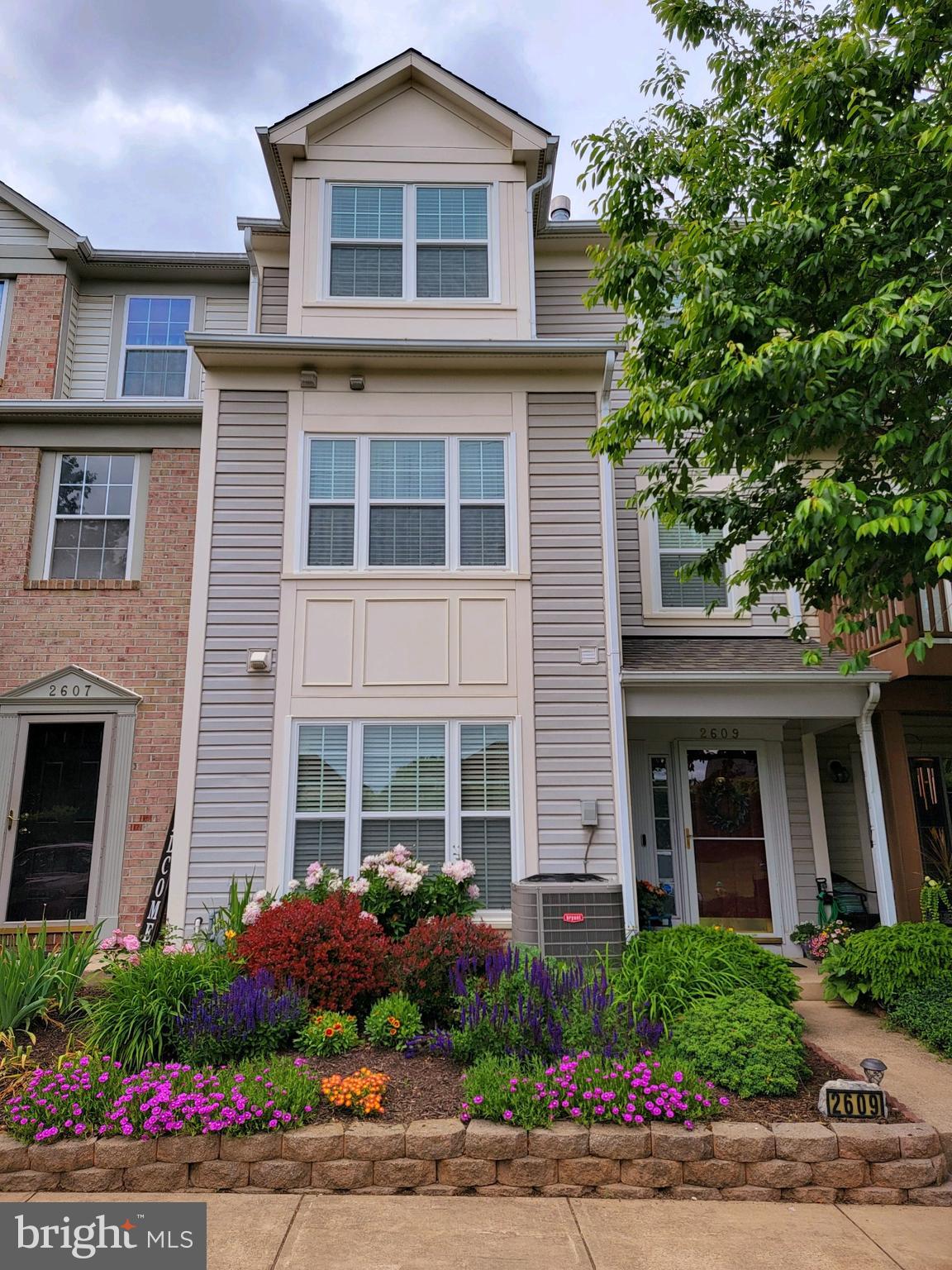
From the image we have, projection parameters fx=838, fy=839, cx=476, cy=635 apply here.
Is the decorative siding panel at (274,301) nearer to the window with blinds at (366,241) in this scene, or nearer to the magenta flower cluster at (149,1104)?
the window with blinds at (366,241)

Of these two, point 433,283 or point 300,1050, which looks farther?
point 433,283

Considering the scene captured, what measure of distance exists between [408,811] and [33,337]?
771 cm

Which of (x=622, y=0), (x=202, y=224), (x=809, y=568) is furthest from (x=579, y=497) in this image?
(x=202, y=224)

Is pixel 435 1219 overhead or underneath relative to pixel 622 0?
underneath

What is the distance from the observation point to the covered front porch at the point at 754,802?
29.2ft

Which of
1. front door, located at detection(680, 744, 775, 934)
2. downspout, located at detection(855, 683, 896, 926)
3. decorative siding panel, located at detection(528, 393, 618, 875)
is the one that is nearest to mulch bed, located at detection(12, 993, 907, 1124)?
decorative siding panel, located at detection(528, 393, 618, 875)

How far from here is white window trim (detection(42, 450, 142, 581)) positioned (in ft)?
31.2

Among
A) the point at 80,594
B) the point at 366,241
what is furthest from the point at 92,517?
the point at 366,241

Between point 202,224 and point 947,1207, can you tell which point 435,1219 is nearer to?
point 947,1207

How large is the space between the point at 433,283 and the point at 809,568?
5536mm

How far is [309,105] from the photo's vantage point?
9.27 meters

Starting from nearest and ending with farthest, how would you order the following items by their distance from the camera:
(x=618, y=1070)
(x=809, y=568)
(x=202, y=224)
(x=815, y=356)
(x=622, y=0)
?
(x=618, y=1070)
(x=815, y=356)
(x=809, y=568)
(x=622, y=0)
(x=202, y=224)

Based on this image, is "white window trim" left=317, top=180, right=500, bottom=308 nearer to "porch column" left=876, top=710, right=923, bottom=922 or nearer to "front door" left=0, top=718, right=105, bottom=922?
"front door" left=0, top=718, right=105, bottom=922

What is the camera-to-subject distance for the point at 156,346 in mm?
11047
